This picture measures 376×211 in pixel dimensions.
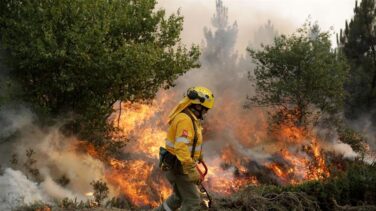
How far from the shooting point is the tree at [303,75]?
85.4 ft

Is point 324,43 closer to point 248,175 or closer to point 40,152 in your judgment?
point 248,175

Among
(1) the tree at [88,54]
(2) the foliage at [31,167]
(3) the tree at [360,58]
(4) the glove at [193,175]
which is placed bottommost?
(4) the glove at [193,175]

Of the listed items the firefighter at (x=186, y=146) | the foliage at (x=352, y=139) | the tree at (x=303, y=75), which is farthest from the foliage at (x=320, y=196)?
the foliage at (x=352, y=139)

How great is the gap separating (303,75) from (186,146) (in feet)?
70.2

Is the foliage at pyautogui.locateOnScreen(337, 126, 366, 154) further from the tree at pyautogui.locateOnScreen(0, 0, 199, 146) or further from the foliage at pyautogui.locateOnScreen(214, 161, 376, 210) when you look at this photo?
the foliage at pyautogui.locateOnScreen(214, 161, 376, 210)

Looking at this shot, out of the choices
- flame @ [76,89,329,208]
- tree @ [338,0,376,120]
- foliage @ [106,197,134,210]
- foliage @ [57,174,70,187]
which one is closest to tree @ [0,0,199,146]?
foliage @ [57,174,70,187]

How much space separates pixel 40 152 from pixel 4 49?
13.6 feet

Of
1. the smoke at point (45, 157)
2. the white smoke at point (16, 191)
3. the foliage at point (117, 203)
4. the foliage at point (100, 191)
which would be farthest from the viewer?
the smoke at point (45, 157)

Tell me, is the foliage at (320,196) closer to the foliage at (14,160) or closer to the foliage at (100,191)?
the foliage at (100,191)

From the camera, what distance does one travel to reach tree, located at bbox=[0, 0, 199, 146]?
15.1 m

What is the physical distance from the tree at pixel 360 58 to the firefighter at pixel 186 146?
28.6 metres

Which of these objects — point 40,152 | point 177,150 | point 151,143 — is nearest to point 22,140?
point 40,152

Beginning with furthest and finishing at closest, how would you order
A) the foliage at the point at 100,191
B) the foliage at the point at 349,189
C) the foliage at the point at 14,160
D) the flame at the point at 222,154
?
the flame at the point at 222,154 → the foliage at the point at 14,160 → the foliage at the point at 100,191 → the foliage at the point at 349,189

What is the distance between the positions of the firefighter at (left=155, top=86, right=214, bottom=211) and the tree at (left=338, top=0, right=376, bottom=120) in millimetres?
28613
